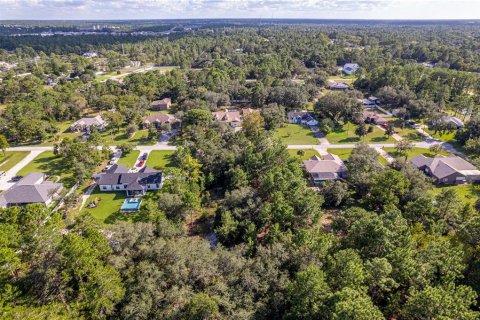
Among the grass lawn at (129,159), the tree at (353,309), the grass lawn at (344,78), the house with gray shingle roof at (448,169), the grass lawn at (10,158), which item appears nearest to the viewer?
the tree at (353,309)

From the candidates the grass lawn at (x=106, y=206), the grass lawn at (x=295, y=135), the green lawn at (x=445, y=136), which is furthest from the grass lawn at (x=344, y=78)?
the grass lawn at (x=106, y=206)

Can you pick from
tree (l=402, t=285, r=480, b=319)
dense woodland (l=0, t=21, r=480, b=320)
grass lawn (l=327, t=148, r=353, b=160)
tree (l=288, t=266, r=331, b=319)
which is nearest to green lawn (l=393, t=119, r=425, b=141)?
dense woodland (l=0, t=21, r=480, b=320)

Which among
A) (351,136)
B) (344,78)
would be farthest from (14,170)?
(344,78)

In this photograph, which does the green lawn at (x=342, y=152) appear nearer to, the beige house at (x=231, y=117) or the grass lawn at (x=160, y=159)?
the beige house at (x=231, y=117)

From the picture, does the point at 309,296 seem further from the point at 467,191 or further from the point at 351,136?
the point at 351,136

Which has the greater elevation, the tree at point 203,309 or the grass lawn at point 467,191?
the tree at point 203,309

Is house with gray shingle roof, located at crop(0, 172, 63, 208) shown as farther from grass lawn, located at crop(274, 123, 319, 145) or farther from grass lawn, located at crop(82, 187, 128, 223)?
grass lawn, located at crop(274, 123, 319, 145)
